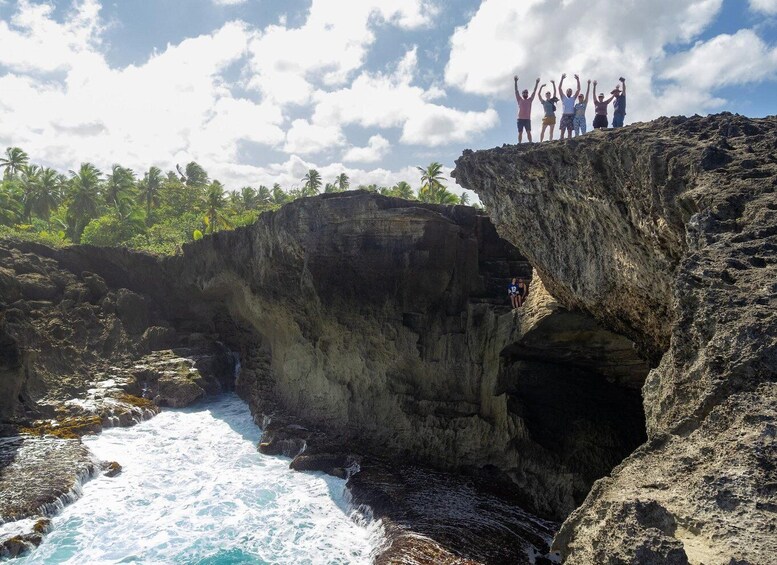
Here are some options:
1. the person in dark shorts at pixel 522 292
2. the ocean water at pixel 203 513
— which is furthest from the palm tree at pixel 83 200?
the person in dark shorts at pixel 522 292

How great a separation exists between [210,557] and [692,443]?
42.5 feet

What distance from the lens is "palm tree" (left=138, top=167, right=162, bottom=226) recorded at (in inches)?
2074

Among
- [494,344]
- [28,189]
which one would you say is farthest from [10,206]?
[494,344]

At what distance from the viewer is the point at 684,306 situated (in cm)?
646

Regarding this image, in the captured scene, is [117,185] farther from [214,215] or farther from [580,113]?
[580,113]

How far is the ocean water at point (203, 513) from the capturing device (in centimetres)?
1385

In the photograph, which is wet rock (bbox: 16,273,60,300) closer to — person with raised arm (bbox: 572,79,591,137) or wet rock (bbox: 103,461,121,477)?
wet rock (bbox: 103,461,121,477)

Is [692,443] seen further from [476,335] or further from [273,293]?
[273,293]

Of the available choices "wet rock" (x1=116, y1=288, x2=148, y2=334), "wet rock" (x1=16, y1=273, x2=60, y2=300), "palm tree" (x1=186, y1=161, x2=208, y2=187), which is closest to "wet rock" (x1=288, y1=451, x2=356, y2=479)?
"wet rock" (x1=116, y1=288, x2=148, y2=334)

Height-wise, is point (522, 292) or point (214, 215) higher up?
point (214, 215)

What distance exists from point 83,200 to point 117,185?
375cm

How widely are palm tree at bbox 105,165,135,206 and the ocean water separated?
3271cm

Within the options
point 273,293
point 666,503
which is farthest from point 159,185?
point 666,503

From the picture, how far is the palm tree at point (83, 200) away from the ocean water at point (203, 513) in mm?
30721
